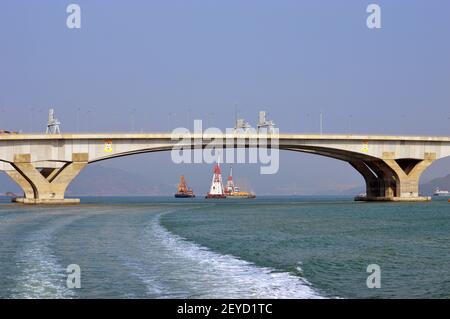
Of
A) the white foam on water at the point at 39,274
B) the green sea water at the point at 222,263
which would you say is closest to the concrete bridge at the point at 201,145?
the green sea water at the point at 222,263

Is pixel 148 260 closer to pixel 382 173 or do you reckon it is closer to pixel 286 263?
pixel 286 263

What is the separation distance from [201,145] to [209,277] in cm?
7839

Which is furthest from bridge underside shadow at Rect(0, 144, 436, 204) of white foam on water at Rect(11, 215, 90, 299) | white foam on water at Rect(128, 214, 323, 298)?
white foam on water at Rect(128, 214, 323, 298)

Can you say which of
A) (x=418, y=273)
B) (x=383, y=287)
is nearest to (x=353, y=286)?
(x=383, y=287)

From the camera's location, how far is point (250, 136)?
10050 cm

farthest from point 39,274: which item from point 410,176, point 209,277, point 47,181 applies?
point 410,176

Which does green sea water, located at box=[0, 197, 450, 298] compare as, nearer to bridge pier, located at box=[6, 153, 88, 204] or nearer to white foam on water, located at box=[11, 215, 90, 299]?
white foam on water, located at box=[11, 215, 90, 299]

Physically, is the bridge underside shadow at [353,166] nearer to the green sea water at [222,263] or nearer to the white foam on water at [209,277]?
the green sea water at [222,263]

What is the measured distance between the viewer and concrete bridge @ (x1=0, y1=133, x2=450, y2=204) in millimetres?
95875

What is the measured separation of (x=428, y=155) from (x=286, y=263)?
3642 inches

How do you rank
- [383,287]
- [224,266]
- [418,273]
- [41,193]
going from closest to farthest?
[383,287]
[418,273]
[224,266]
[41,193]

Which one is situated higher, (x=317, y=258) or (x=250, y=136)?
(x=250, y=136)

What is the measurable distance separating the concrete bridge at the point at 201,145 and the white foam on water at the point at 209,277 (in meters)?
66.9
